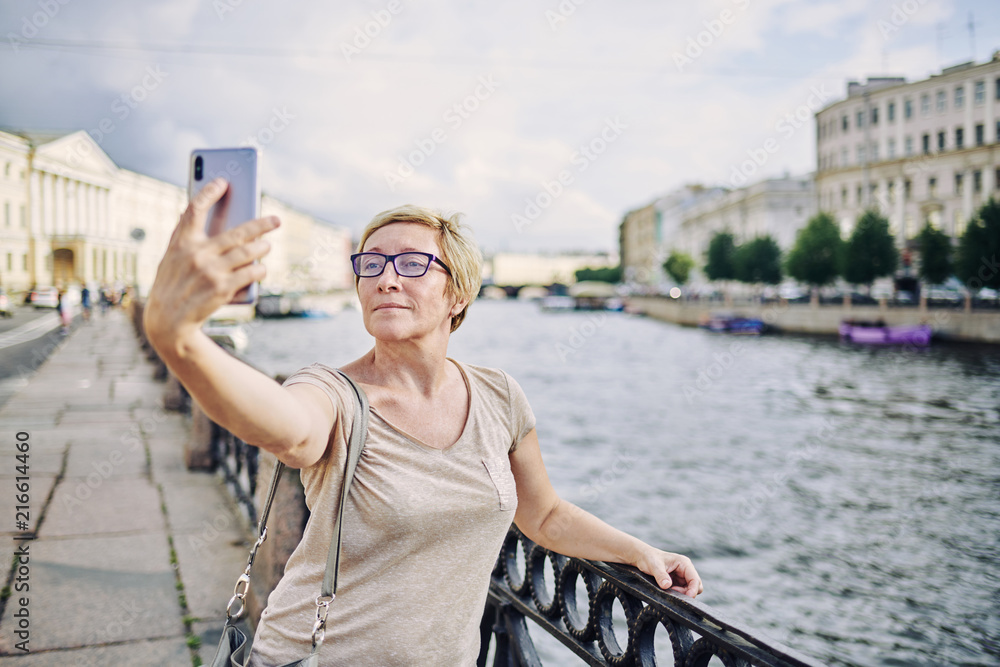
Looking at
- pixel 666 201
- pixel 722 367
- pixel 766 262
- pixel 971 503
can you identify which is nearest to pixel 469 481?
pixel 971 503

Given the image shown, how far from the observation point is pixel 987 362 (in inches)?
1132

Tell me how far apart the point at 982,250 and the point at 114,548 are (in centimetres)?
4304

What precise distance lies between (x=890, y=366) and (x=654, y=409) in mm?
13548

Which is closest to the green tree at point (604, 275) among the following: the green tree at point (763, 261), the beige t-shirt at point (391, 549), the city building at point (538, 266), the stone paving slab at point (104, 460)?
the city building at point (538, 266)

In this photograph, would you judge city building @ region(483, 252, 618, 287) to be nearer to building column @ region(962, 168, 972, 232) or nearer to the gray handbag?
building column @ region(962, 168, 972, 232)

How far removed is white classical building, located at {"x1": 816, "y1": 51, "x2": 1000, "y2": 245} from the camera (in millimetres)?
49938

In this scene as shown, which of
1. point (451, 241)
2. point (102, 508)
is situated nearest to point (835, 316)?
point (102, 508)

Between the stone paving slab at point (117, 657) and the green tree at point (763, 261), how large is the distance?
2385 inches

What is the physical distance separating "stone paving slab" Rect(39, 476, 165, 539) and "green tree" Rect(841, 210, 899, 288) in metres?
48.2

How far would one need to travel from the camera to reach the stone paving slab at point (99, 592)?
3.13m

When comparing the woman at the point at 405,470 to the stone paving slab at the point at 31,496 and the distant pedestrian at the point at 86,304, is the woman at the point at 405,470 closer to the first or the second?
the stone paving slab at the point at 31,496

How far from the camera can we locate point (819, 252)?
4981 cm

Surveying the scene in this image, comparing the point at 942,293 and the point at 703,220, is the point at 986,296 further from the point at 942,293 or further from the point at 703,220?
the point at 703,220

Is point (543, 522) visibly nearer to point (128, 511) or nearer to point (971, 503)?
point (128, 511)
